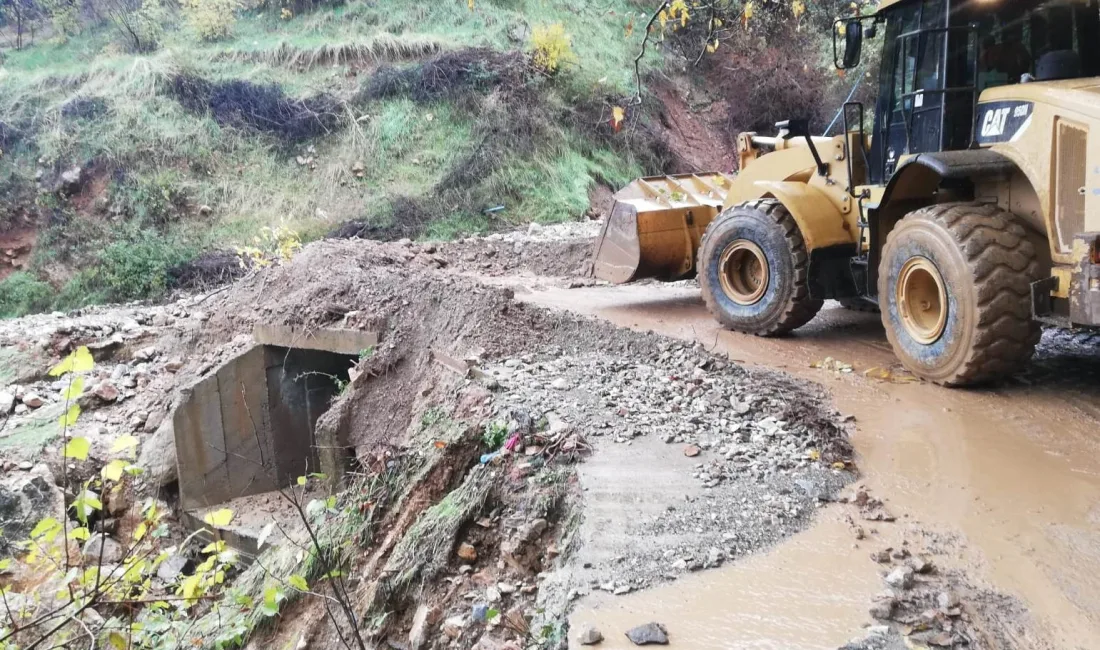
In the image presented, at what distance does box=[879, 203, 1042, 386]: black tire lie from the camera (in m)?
4.96

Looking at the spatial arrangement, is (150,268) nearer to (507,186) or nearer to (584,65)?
(507,186)

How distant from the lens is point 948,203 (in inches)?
219

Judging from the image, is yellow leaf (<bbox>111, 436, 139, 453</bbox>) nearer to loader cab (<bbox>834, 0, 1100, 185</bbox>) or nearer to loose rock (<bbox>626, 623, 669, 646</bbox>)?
loose rock (<bbox>626, 623, 669, 646</bbox>)

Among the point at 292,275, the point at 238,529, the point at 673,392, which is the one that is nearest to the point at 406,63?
the point at 292,275

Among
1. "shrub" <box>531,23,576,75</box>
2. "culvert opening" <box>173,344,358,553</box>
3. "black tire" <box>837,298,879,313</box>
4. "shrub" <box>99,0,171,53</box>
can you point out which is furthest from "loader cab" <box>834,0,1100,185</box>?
"shrub" <box>99,0,171,53</box>

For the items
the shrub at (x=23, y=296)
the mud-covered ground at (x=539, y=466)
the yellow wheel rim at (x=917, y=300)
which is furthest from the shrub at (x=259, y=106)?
the yellow wheel rim at (x=917, y=300)

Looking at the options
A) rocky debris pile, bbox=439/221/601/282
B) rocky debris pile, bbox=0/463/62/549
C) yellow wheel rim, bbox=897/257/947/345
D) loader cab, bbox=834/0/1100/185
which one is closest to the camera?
loader cab, bbox=834/0/1100/185

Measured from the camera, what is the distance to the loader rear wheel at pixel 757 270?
6.89 m

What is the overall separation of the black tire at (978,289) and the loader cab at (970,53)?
2.53ft

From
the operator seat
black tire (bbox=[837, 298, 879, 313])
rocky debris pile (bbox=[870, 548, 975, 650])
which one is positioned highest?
the operator seat

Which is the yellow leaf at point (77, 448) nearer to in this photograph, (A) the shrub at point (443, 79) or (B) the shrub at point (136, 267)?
(B) the shrub at point (136, 267)

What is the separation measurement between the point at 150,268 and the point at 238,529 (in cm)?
758

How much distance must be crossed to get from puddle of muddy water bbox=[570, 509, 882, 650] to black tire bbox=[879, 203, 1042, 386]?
7.31 feet

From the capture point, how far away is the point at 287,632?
17.1 ft
